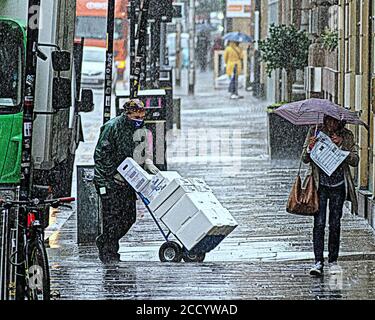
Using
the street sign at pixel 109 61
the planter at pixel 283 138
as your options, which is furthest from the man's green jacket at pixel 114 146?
the planter at pixel 283 138

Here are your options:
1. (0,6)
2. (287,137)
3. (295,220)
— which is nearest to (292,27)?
(287,137)

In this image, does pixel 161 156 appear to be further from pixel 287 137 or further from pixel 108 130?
pixel 108 130

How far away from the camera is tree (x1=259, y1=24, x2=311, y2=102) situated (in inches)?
824

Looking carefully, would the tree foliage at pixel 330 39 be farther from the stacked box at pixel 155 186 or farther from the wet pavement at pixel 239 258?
the stacked box at pixel 155 186

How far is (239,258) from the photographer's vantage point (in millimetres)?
11625

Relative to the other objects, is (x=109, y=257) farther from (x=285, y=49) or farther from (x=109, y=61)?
(x=285, y=49)

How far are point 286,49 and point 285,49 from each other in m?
0.02

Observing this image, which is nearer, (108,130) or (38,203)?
(38,203)

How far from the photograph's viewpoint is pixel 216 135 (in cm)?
2442

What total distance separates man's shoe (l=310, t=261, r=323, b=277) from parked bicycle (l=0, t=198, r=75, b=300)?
282cm

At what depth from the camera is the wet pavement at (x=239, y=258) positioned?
9445 millimetres

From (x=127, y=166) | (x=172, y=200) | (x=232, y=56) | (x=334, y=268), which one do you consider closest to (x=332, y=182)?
(x=334, y=268)
